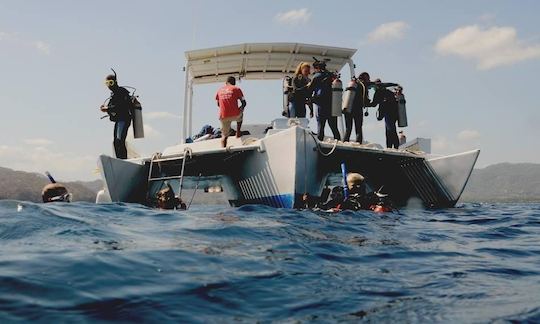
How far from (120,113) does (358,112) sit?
181 inches

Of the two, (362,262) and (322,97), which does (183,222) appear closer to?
(362,262)

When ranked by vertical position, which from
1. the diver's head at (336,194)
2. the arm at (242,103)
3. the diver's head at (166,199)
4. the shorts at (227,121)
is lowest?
the diver's head at (166,199)

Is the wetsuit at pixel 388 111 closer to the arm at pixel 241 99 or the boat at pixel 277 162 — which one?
the boat at pixel 277 162

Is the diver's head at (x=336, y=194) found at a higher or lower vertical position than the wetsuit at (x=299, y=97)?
lower

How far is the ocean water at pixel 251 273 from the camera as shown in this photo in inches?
82.4

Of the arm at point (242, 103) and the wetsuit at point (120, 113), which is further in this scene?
Result: the wetsuit at point (120, 113)

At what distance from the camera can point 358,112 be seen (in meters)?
9.52

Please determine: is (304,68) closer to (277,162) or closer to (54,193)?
(277,162)

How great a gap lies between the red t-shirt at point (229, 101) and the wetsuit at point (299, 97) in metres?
1.29

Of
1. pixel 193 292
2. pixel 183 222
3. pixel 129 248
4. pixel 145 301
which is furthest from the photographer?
pixel 183 222

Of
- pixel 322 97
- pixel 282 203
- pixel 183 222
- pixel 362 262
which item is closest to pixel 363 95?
pixel 322 97

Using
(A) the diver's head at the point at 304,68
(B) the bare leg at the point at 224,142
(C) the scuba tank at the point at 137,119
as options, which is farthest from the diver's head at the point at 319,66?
(C) the scuba tank at the point at 137,119

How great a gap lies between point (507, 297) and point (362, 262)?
1032 millimetres

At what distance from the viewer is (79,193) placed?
87.9 meters
